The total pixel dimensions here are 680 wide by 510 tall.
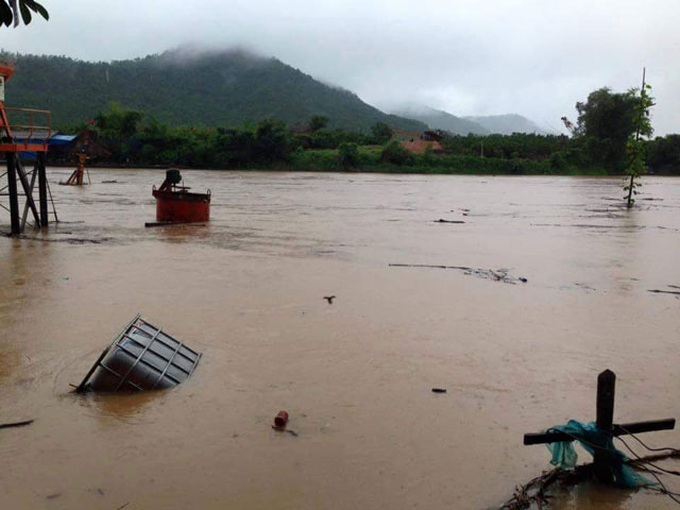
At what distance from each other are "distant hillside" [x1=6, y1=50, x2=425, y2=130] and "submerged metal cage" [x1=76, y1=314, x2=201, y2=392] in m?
79.2

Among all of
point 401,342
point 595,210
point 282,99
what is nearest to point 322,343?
point 401,342

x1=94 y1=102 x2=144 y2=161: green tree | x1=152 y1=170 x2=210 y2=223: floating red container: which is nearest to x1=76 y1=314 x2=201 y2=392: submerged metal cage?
x1=152 y1=170 x2=210 y2=223: floating red container

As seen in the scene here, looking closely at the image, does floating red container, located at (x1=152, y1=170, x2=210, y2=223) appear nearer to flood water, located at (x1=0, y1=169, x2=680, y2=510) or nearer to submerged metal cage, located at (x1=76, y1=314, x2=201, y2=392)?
flood water, located at (x1=0, y1=169, x2=680, y2=510)

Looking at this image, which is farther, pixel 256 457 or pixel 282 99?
pixel 282 99

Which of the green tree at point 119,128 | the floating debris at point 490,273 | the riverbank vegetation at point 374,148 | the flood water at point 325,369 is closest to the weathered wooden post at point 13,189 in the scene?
the flood water at point 325,369

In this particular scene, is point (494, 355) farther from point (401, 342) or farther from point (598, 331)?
point (598, 331)

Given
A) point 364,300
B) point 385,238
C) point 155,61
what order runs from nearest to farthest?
point 364,300
point 385,238
point 155,61

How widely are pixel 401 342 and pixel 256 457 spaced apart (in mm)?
2850

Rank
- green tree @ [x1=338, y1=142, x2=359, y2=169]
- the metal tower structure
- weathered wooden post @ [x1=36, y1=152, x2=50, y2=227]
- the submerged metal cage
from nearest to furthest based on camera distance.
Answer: the submerged metal cage
the metal tower structure
weathered wooden post @ [x1=36, y1=152, x2=50, y2=227]
green tree @ [x1=338, y1=142, x2=359, y2=169]

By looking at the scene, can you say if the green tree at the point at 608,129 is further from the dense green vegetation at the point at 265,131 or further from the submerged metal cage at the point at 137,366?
the submerged metal cage at the point at 137,366

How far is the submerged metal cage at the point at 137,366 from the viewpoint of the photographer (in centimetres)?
539

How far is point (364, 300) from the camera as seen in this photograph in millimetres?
8789

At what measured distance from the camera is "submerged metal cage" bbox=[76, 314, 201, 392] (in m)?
5.39

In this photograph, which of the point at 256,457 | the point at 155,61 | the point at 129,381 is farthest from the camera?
the point at 155,61
